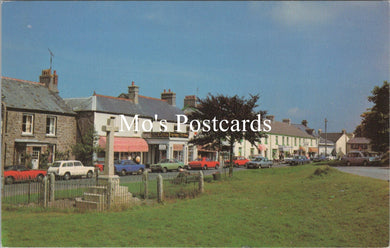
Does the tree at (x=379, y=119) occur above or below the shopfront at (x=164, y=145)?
above

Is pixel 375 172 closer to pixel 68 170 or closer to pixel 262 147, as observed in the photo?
pixel 68 170

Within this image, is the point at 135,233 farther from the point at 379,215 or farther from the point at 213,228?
the point at 379,215

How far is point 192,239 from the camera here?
337 inches

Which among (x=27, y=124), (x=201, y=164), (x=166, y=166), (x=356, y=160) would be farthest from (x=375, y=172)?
(x=27, y=124)

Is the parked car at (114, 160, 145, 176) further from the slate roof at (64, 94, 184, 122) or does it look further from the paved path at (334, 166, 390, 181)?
the paved path at (334, 166, 390, 181)

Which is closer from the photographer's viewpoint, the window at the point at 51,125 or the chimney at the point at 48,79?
the window at the point at 51,125

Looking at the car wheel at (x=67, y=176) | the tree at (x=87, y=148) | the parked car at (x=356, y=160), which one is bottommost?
the car wheel at (x=67, y=176)

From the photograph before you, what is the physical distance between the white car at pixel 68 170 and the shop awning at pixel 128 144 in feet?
21.3

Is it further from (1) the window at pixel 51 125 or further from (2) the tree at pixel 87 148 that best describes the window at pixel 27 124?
(2) the tree at pixel 87 148

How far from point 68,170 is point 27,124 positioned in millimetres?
6548

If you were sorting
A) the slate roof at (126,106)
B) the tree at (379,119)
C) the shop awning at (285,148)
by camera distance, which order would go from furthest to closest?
the shop awning at (285,148), the slate roof at (126,106), the tree at (379,119)

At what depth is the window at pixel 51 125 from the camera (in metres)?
30.2

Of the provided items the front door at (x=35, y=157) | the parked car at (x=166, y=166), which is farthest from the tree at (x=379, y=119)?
the front door at (x=35, y=157)

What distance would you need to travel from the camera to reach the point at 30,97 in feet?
96.5
